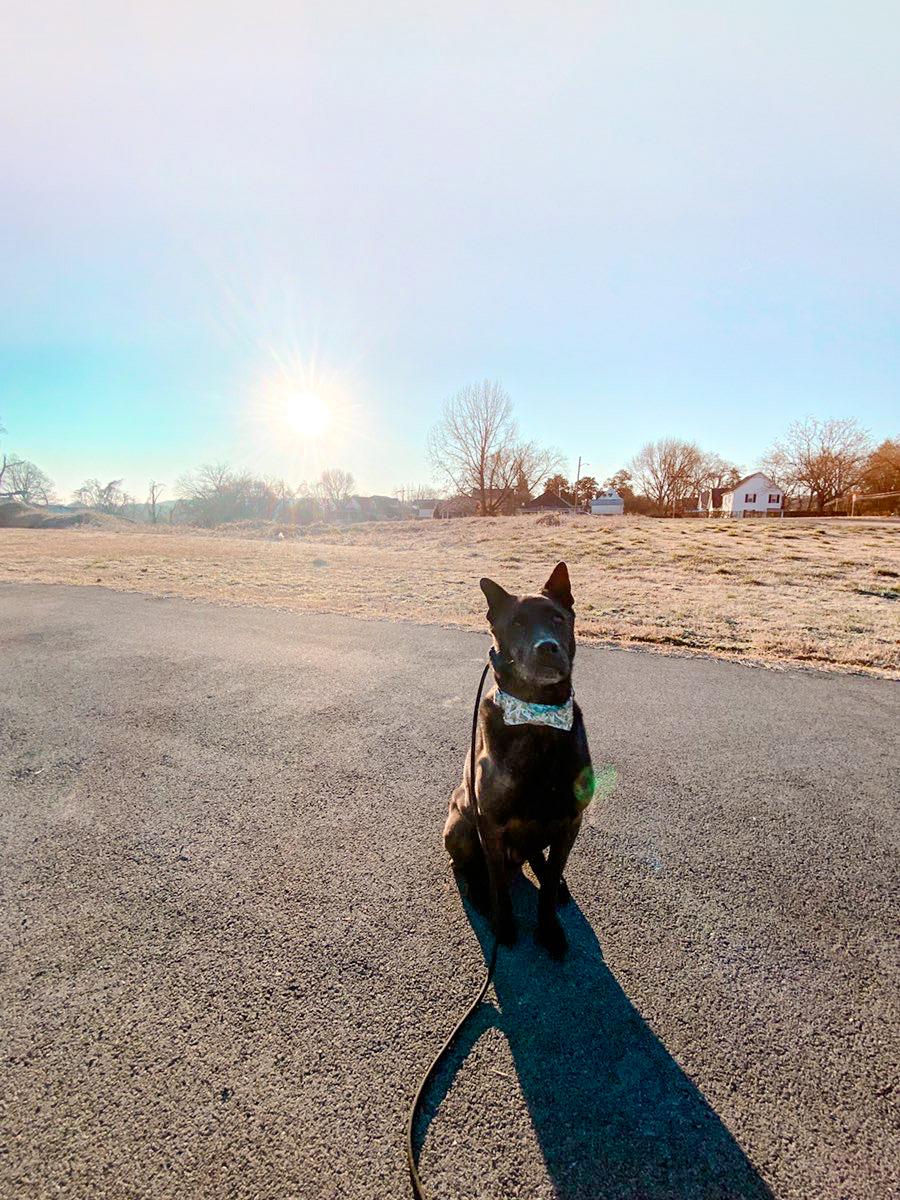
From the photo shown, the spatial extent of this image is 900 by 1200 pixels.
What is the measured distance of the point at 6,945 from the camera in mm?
2027

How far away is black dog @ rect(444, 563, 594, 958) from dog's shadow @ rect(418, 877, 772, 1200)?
216 mm

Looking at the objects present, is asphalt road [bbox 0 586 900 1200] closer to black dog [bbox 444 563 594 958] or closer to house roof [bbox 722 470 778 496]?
black dog [bbox 444 563 594 958]

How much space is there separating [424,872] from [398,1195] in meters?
1.20

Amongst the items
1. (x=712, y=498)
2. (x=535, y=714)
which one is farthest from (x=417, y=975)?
(x=712, y=498)

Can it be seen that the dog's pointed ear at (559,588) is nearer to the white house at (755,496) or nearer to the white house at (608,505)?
the white house at (608,505)

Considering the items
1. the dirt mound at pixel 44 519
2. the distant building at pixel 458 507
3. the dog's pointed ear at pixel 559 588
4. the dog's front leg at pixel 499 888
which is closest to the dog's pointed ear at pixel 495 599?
the dog's pointed ear at pixel 559 588

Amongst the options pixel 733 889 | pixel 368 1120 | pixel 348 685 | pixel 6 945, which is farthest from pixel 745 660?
pixel 6 945

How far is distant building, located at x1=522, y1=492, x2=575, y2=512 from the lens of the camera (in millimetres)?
64250

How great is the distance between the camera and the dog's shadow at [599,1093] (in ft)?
4.26

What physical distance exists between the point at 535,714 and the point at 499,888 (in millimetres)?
783

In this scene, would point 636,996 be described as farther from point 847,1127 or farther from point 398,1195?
point 398,1195

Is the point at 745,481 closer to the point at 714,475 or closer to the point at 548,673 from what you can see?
the point at 714,475

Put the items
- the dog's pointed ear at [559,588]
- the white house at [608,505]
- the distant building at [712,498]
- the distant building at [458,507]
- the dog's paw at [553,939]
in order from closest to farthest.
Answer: the dog's paw at [553,939]
the dog's pointed ear at [559,588]
the distant building at [458,507]
the white house at [608,505]
the distant building at [712,498]

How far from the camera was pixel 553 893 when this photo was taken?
2.05 m
